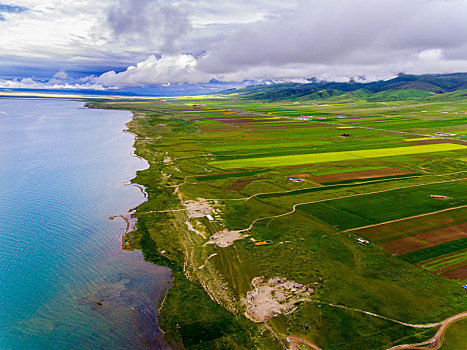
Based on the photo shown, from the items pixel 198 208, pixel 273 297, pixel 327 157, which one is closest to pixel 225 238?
pixel 198 208

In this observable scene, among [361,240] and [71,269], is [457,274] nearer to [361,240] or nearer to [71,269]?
[361,240]

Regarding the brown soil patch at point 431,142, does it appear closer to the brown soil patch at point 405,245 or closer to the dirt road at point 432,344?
the brown soil patch at point 405,245

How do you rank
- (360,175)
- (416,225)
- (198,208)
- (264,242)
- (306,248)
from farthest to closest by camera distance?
(360,175) → (198,208) → (416,225) → (264,242) → (306,248)

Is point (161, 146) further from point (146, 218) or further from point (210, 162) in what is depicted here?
point (146, 218)

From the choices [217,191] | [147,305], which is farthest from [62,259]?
[217,191]

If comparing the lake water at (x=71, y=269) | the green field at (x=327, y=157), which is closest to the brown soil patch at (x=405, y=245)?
the lake water at (x=71, y=269)

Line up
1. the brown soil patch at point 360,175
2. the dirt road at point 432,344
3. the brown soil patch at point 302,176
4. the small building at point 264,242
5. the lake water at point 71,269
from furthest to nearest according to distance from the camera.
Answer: the brown soil patch at point 302,176
the brown soil patch at point 360,175
the small building at point 264,242
the lake water at point 71,269
the dirt road at point 432,344

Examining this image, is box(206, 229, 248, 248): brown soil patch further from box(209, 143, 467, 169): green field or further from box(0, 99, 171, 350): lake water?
box(209, 143, 467, 169): green field
